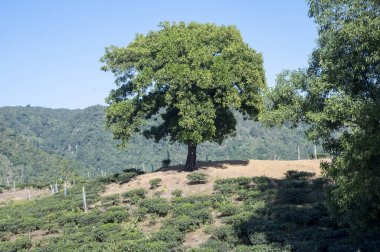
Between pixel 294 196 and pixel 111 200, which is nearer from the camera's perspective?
pixel 294 196

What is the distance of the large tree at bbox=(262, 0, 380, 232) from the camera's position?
13.8 meters

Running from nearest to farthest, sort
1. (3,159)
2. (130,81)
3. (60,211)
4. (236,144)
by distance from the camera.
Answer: (60,211) < (130,81) < (3,159) < (236,144)

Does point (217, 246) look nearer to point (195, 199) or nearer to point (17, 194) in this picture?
point (195, 199)

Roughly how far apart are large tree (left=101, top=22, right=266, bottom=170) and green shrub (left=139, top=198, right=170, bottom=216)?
19.8 feet

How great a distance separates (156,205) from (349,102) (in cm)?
1683

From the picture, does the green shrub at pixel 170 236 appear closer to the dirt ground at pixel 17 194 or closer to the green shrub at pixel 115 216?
the green shrub at pixel 115 216

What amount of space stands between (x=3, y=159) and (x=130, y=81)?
102 metres

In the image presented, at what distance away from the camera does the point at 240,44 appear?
1491 inches

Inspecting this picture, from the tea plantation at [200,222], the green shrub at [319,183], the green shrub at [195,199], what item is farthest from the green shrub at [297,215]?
the green shrub at [195,199]

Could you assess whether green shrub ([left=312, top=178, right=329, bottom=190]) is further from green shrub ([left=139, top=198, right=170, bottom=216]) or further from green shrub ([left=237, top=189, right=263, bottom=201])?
green shrub ([left=139, top=198, right=170, bottom=216])

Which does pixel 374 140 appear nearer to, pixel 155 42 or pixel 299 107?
pixel 299 107

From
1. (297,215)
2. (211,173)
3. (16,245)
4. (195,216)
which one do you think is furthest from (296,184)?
(16,245)

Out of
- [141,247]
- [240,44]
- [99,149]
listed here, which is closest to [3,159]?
[99,149]

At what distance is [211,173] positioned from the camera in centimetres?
3722
